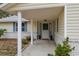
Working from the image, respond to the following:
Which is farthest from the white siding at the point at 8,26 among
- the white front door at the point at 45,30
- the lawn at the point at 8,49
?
the lawn at the point at 8,49

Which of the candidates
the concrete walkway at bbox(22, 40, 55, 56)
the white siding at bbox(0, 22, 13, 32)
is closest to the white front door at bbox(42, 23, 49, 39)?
the white siding at bbox(0, 22, 13, 32)

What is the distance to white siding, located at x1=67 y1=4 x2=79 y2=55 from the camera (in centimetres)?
793

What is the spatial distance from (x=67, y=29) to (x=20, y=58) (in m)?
5.44

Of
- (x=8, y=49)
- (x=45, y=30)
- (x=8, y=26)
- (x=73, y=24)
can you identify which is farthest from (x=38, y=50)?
(x=8, y=26)

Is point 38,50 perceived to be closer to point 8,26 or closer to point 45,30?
point 45,30

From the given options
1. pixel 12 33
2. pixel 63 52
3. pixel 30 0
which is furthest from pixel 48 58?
pixel 12 33

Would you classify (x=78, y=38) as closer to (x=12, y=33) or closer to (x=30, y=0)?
(x=30, y=0)

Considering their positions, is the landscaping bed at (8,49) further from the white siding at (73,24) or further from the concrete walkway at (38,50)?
the white siding at (73,24)

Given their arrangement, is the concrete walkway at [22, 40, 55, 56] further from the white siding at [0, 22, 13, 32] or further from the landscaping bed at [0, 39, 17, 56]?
the white siding at [0, 22, 13, 32]

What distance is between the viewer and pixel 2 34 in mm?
23797

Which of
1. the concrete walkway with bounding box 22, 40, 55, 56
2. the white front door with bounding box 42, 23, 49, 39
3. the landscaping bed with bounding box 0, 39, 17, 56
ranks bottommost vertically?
the landscaping bed with bounding box 0, 39, 17, 56

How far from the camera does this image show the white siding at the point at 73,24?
7.93m

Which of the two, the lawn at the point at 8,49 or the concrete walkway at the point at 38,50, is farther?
the lawn at the point at 8,49

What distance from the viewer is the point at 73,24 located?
7.97 meters
